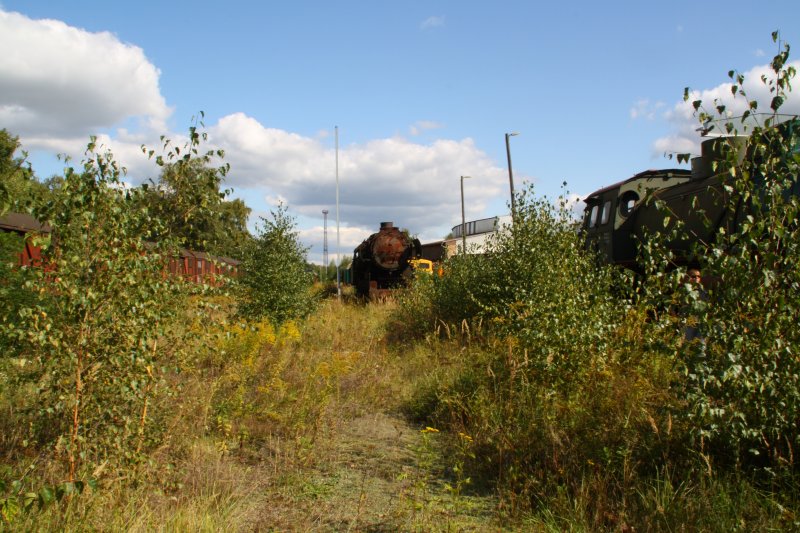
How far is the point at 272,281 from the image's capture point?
12297mm

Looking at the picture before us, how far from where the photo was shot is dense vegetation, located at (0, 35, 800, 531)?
383 cm

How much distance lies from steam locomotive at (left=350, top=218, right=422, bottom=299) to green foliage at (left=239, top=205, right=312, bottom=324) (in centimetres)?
889

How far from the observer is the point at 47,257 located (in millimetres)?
3824

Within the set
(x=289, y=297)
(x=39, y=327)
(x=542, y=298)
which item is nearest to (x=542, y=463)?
(x=542, y=298)

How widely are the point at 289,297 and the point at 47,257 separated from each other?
8.56 meters

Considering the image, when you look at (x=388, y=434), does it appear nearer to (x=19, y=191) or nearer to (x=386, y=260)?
(x=19, y=191)

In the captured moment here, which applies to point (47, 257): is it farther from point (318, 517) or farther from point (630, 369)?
point (630, 369)

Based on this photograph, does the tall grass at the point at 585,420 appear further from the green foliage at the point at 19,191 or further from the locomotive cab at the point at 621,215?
the locomotive cab at the point at 621,215

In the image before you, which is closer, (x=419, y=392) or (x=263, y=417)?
(x=263, y=417)

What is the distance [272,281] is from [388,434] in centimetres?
658

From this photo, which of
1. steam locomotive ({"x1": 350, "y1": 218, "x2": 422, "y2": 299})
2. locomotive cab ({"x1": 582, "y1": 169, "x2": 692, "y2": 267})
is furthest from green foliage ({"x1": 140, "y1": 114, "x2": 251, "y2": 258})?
steam locomotive ({"x1": 350, "y1": 218, "x2": 422, "y2": 299})

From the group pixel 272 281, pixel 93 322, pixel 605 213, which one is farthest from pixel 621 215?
pixel 93 322

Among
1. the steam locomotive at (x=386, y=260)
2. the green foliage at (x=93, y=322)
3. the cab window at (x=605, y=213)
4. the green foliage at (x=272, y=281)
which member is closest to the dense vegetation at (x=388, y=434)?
the green foliage at (x=93, y=322)

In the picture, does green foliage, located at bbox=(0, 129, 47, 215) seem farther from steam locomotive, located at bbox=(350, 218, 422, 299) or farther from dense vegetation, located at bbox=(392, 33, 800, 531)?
steam locomotive, located at bbox=(350, 218, 422, 299)
